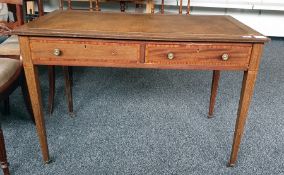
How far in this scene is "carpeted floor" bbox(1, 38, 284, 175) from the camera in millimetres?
1446

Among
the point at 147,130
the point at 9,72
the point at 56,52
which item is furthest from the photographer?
the point at 147,130

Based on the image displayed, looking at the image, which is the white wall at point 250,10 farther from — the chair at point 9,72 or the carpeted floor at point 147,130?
the chair at point 9,72

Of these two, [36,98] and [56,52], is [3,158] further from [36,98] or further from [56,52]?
[56,52]

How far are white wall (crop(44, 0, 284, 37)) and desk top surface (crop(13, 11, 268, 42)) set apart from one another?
2231 mm

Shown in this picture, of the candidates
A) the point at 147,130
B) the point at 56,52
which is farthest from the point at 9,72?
the point at 147,130

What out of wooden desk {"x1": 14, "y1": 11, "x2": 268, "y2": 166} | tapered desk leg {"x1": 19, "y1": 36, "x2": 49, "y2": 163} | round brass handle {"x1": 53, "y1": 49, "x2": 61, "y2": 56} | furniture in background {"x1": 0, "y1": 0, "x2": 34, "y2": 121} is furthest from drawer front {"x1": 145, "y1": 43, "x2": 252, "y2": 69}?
furniture in background {"x1": 0, "y1": 0, "x2": 34, "y2": 121}

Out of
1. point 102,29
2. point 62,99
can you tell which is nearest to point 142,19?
point 102,29

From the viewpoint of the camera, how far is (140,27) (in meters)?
1.28

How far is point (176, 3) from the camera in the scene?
361 centimetres

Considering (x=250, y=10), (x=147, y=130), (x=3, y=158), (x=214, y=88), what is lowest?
(x=147, y=130)

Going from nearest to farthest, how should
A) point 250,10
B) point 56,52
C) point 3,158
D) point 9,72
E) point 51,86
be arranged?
point 56,52
point 3,158
point 9,72
point 51,86
point 250,10

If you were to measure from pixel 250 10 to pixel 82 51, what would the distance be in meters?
3.42

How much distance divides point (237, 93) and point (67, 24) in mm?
1589

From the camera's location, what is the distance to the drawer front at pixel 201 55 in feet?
3.78
